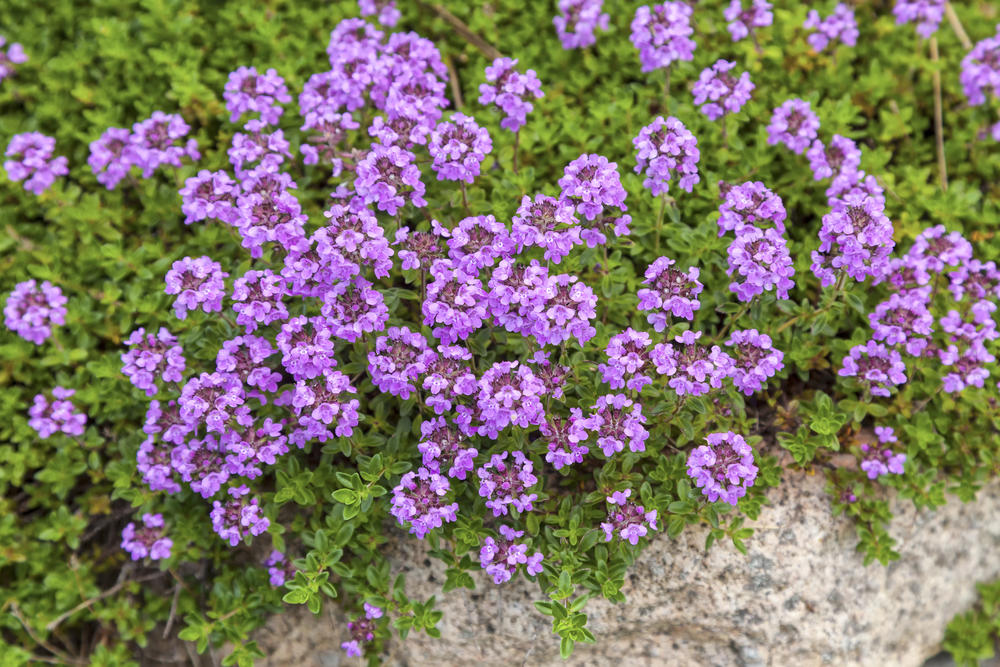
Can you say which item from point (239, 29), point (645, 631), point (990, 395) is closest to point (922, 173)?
point (990, 395)

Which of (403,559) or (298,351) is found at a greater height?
(298,351)

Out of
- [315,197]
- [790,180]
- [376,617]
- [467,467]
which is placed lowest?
[376,617]

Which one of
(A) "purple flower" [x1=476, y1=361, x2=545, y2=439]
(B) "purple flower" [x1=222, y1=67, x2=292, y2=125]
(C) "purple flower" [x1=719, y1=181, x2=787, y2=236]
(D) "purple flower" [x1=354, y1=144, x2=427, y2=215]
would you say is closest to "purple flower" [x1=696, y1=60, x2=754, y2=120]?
(C) "purple flower" [x1=719, y1=181, x2=787, y2=236]

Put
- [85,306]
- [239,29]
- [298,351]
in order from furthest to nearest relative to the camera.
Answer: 1. [239,29]
2. [85,306]
3. [298,351]

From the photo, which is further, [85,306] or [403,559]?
[85,306]

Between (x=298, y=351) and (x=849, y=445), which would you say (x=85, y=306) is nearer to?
(x=298, y=351)

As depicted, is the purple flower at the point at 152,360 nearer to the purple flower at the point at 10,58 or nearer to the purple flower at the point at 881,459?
the purple flower at the point at 10,58
